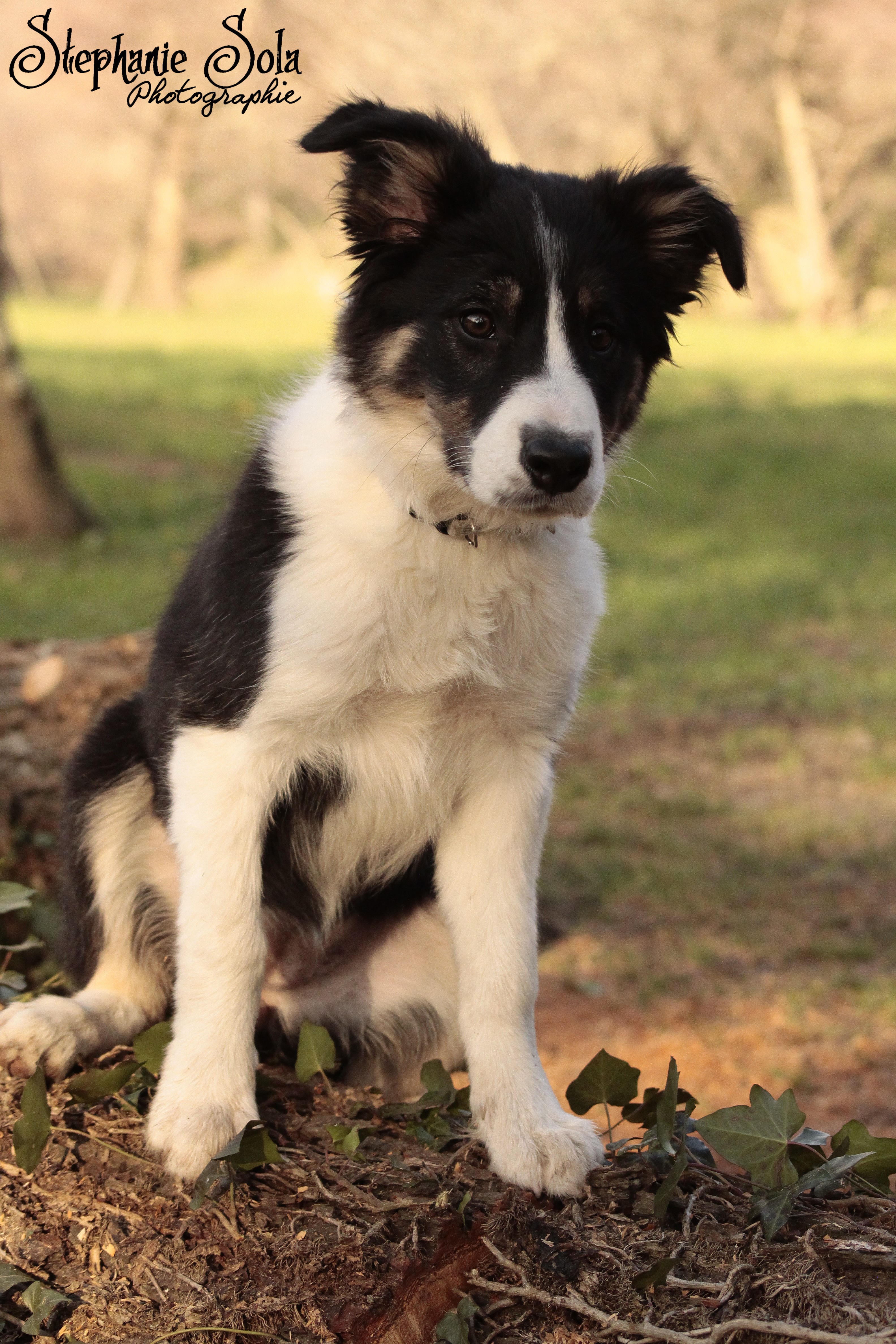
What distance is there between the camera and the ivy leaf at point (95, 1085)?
285 cm

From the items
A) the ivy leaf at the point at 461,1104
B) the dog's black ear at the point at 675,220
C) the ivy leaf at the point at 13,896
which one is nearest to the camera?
the ivy leaf at the point at 461,1104

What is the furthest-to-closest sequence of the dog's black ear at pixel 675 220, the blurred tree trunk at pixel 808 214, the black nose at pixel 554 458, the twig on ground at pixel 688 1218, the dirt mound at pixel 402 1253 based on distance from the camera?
the blurred tree trunk at pixel 808 214, the dog's black ear at pixel 675 220, the black nose at pixel 554 458, the twig on ground at pixel 688 1218, the dirt mound at pixel 402 1253

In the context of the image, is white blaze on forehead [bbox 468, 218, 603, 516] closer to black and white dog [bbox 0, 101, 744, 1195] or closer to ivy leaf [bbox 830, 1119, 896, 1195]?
black and white dog [bbox 0, 101, 744, 1195]

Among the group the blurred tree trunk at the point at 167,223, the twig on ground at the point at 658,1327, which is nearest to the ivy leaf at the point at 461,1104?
the twig on ground at the point at 658,1327

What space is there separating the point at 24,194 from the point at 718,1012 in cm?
5338

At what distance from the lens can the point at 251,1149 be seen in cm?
260

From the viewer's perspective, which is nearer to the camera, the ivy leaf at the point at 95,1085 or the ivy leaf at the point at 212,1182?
the ivy leaf at the point at 212,1182

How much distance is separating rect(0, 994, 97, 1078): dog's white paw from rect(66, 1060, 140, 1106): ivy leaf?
0.34ft

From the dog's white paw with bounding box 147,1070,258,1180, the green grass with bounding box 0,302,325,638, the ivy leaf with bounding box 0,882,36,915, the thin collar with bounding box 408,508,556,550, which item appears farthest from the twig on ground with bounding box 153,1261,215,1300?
the green grass with bounding box 0,302,325,638

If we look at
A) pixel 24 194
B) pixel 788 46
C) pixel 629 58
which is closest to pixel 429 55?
pixel 629 58

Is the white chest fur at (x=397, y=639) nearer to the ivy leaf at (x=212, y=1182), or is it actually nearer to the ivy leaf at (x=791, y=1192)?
the ivy leaf at (x=212, y=1182)

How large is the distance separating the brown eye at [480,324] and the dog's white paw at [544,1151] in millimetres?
1709

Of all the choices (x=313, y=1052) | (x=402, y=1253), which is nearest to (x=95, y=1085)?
(x=313, y=1052)

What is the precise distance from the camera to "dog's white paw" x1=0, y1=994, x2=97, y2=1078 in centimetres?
293
